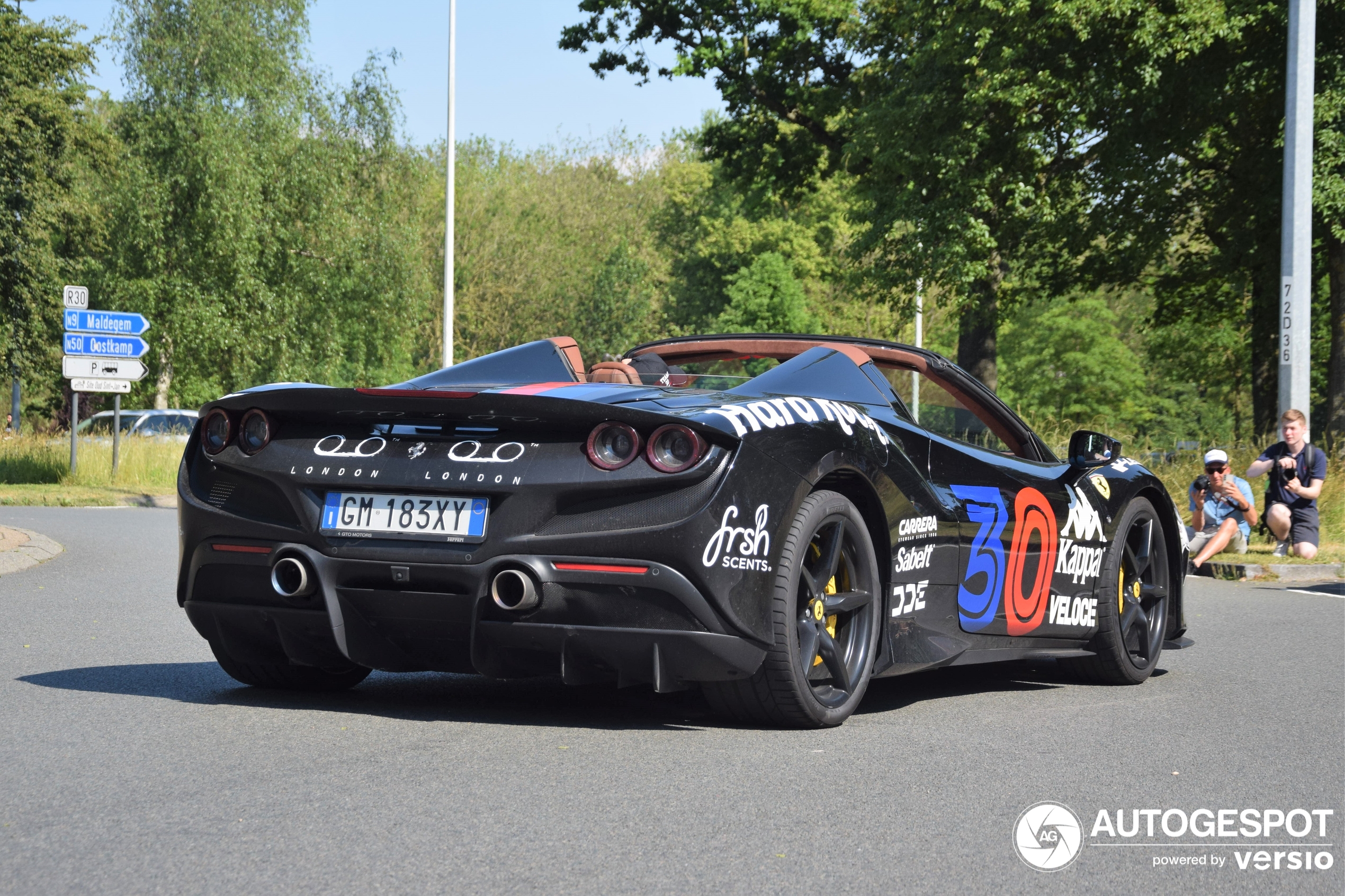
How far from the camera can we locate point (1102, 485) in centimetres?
660

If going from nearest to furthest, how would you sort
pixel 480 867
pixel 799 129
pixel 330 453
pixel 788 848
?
1. pixel 480 867
2. pixel 788 848
3. pixel 330 453
4. pixel 799 129

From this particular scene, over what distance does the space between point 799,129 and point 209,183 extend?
17102mm

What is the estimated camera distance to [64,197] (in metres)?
32.8

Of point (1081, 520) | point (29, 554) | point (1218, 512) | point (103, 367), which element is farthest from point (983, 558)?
point (103, 367)

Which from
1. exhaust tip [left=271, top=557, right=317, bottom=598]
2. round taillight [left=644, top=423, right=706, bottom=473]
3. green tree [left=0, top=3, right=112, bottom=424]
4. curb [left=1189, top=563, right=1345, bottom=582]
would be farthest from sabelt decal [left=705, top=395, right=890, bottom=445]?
green tree [left=0, top=3, right=112, bottom=424]

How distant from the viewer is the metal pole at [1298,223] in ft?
53.1

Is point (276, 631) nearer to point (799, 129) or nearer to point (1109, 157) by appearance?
point (1109, 157)

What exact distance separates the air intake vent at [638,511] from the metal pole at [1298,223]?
13.2 meters

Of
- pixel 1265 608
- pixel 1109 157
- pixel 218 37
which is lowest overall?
pixel 1265 608

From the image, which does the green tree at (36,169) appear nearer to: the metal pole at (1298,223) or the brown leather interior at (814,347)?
the metal pole at (1298,223)

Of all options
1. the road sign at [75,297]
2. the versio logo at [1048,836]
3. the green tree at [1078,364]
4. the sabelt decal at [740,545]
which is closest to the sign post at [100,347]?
the road sign at [75,297]

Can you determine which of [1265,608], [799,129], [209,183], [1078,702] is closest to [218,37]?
[209,183]

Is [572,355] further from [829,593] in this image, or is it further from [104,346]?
[104,346]

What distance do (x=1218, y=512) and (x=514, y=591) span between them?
12.0m
